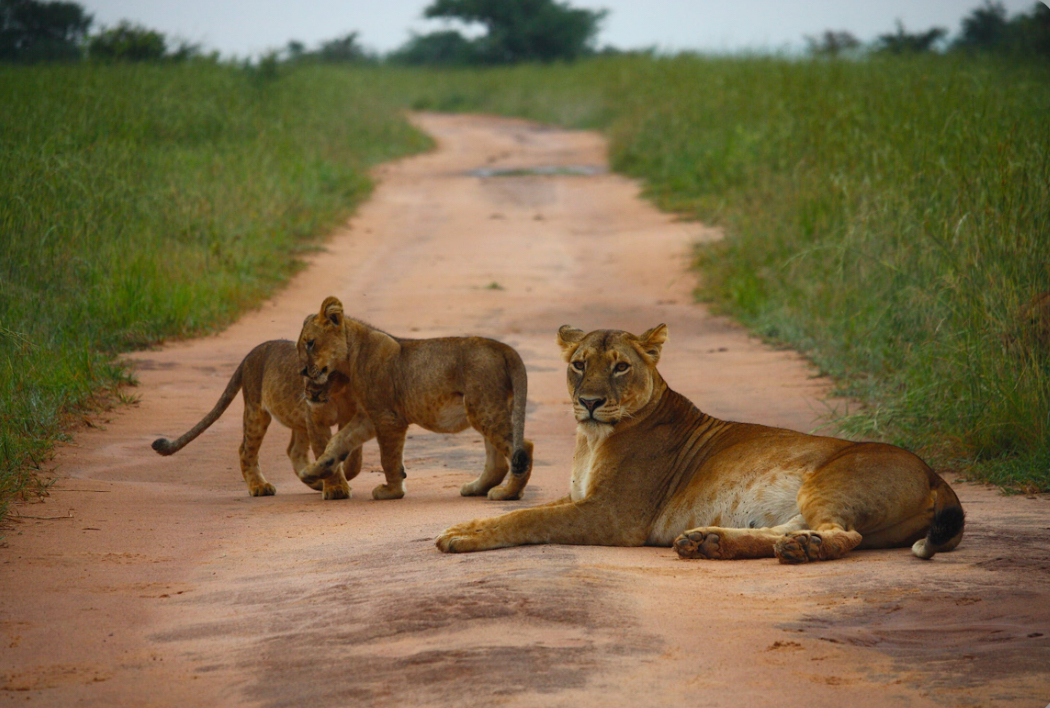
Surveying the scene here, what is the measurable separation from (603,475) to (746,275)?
8.25 meters

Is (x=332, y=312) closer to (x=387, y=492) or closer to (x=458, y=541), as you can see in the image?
(x=387, y=492)

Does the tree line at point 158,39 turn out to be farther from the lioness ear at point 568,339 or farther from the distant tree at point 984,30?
the lioness ear at point 568,339

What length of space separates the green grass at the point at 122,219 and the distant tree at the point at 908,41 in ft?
25.4

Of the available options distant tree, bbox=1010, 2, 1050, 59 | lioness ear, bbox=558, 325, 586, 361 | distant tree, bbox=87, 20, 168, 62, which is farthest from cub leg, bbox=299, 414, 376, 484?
distant tree, bbox=1010, 2, 1050, 59

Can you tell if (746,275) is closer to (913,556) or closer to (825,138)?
(825,138)

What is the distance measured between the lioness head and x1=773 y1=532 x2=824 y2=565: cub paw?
98 centimetres

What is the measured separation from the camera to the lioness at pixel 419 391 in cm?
610

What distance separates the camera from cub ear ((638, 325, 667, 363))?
5.31 metres

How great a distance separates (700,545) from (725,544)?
94 mm

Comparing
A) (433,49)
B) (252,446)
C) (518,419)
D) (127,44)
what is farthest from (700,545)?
(433,49)

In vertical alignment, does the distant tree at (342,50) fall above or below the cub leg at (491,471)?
above

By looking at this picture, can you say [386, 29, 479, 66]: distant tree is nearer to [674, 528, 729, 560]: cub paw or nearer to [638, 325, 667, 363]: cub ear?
[638, 325, 667, 363]: cub ear

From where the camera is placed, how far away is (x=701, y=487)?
5016 millimetres

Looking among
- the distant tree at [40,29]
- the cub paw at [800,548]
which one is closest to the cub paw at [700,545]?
the cub paw at [800,548]
